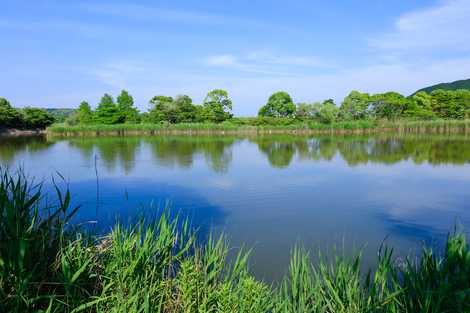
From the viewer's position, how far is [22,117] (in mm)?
40531

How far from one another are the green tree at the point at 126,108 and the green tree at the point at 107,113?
80 centimetres

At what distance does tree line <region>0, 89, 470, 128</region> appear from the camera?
3900cm

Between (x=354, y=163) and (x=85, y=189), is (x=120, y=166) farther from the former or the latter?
(x=354, y=163)

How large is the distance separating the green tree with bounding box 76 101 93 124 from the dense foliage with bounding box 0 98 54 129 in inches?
144

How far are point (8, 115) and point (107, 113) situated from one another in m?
9.92

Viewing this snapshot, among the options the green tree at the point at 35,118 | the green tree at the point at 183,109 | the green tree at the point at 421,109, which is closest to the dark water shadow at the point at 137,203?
the green tree at the point at 183,109

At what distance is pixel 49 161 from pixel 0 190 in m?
13.3

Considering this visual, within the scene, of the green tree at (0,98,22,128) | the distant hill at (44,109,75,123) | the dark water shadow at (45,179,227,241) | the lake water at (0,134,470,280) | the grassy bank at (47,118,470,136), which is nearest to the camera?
the lake water at (0,134,470,280)

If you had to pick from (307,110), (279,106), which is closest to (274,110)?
(279,106)

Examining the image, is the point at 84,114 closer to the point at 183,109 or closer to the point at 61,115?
the point at 183,109

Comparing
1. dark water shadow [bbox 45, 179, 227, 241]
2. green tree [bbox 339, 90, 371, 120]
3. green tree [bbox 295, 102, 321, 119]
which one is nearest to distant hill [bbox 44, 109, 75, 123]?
green tree [bbox 295, 102, 321, 119]

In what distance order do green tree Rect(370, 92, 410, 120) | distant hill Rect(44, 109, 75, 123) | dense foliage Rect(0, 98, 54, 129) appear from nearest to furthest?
dense foliage Rect(0, 98, 54, 129) → green tree Rect(370, 92, 410, 120) → distant hill Rect(44, 109, 75, 123)

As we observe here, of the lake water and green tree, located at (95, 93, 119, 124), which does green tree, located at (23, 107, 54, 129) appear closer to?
green tree, located at (95, 93, 119, 124)

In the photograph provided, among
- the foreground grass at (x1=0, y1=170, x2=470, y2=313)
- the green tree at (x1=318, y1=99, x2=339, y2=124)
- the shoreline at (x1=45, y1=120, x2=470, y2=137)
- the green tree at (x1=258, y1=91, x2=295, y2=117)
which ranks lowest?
the foreground grass at (x1=0, y1=170, x2=470, y2=313)
